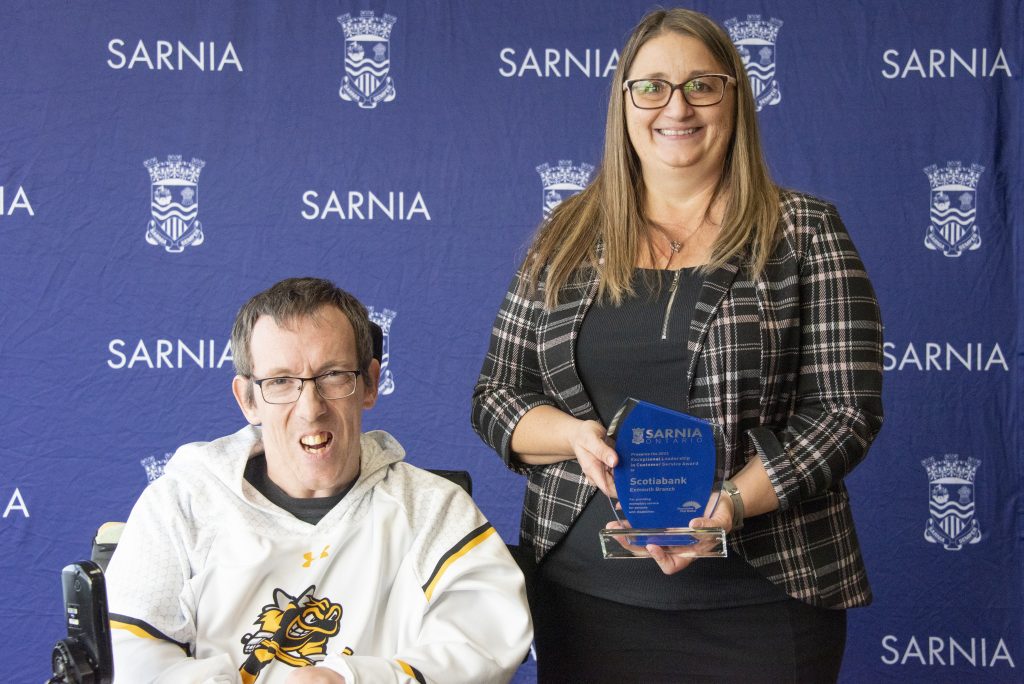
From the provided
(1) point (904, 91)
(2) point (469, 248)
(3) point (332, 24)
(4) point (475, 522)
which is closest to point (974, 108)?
(1) point (904, 91)

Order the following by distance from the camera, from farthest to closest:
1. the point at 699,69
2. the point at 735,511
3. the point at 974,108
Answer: the point at 974,108 → the point at 699,69 → the point at 735,511

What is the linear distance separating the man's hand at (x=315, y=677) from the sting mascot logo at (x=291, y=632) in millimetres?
161

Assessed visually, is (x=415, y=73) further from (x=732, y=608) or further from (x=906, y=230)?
(x=732, y=608)

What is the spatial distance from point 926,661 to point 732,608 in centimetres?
168

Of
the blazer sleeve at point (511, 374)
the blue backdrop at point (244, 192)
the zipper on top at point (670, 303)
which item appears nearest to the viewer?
the zipper on top at point (670, 303)

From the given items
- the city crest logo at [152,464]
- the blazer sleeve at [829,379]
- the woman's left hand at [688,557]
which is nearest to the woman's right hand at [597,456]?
the woman's left hand at [688,557]

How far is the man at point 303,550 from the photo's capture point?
1673mm

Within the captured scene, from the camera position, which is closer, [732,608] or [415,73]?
[732,608]

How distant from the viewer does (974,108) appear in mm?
3037

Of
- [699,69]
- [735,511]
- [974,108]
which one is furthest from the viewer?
[974,108]

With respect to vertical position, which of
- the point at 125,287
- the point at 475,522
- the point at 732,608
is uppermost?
the point at 125,287

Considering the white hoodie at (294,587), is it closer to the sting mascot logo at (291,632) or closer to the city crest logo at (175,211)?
the sting mascot logo at (291,632)

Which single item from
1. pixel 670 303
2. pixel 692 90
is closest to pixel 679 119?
pixel 692 90

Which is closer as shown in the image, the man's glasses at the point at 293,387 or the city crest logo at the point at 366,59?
the man's glasses at the point at 293,387
